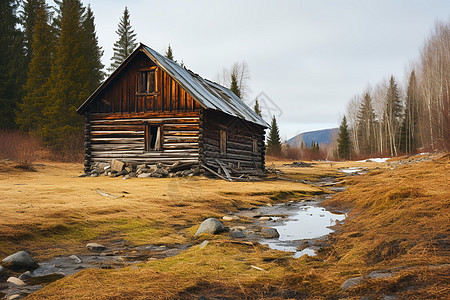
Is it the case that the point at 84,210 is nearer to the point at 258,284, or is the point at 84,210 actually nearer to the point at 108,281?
the point at 108,281

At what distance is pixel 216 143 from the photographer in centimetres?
1986

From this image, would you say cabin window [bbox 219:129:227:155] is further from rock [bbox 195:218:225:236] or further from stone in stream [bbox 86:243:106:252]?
stone in stream [bbox 86:243:106:252]

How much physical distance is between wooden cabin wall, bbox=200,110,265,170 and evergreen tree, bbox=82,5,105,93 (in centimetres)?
2203

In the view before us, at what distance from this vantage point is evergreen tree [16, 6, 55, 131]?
35834mm

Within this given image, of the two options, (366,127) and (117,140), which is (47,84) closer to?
(117,140)

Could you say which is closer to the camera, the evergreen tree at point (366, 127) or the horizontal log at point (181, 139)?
the horizontal log at point (181, 139)

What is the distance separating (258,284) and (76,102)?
119ft

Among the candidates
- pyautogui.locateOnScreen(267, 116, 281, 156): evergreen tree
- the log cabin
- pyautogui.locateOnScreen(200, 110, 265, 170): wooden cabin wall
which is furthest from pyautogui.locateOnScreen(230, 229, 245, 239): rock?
pyautogui.locateOnScreen(267, 116, 281, 156): evergreen tree

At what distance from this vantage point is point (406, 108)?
198ft

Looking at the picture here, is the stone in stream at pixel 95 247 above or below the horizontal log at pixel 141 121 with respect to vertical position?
below

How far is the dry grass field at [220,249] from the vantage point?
3.33 m

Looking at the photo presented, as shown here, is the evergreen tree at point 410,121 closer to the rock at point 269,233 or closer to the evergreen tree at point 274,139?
the evergreen tree at point 274,139

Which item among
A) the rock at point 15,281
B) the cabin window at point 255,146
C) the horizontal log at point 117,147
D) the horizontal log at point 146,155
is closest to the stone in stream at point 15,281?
the rock at point 15,281

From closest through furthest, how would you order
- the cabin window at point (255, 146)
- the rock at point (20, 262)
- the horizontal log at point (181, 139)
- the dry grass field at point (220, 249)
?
the dry grass field at point (220, 249)
the rock at point (20, 262)
the horizontal log at point (181, 139)
the cabin window at point (255, 146)
